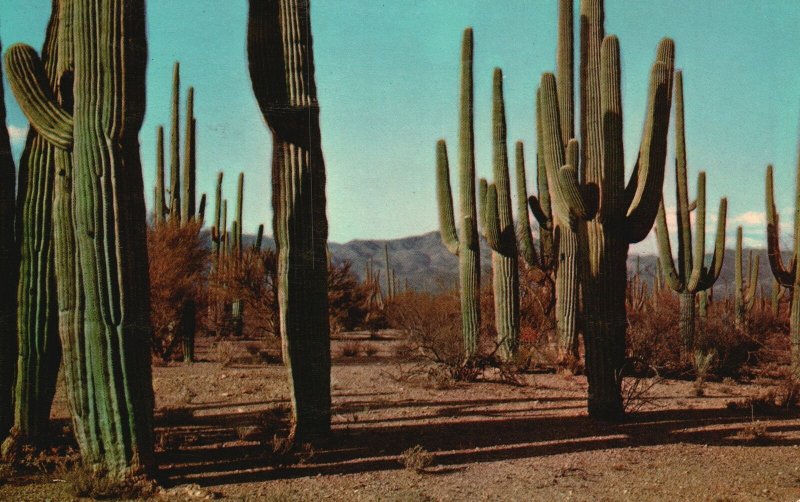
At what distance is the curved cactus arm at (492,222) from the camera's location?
650 inches

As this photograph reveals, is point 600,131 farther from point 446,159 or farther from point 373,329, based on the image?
point 373,329

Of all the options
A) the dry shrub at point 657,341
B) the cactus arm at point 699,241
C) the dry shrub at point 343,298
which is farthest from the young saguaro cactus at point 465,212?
the dry shrub at point 343,298

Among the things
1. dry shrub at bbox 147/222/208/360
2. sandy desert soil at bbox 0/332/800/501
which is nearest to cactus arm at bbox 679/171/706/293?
sandy desert soil at bbox 0/332/800/501

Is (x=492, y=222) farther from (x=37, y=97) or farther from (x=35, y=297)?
(x=37, y=97)

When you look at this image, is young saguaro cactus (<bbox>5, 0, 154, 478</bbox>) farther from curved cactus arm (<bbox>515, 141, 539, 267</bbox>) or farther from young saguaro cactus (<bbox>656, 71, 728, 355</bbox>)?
young saguaro cactus (<bbox>656, 71, 728, 355</bbox>)

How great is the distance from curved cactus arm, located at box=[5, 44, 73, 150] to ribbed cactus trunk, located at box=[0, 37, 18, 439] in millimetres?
770

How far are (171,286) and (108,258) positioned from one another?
11.8 meters

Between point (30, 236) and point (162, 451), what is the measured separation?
2.73 m

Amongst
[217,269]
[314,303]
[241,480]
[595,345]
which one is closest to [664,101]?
[595,345]

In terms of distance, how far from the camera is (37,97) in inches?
308

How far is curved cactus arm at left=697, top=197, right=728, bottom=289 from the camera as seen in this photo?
18.6m

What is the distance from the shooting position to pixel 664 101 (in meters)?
11.1

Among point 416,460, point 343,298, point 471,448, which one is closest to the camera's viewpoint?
point 416,460

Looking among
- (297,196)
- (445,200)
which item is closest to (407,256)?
(445,200)
